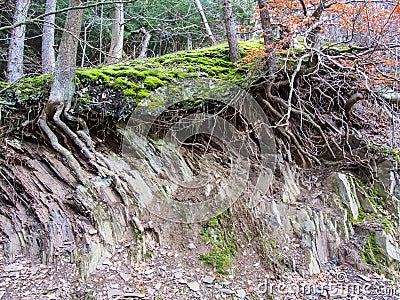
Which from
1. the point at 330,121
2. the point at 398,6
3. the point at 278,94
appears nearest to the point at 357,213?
the point at 330,121

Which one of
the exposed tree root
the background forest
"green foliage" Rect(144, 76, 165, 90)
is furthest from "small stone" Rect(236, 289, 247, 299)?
"green foliage" Rect(144, 76, 165, 90)

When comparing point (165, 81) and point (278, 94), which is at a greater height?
point (165, 81)

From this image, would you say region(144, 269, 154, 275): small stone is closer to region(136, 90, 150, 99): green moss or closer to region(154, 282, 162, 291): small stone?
region(154, 282, 162, 291): small stone

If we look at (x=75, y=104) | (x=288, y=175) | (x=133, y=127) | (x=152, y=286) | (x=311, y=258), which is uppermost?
(x=75, y=104)

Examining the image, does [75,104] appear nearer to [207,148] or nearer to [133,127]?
[133,127]

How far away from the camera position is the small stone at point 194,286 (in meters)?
3.28

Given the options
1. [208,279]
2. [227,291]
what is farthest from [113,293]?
[227,291]

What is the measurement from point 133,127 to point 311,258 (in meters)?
3.37

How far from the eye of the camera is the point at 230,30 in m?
5.53

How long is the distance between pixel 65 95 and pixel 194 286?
3.34m

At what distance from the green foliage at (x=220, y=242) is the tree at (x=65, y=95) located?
1.90 meters

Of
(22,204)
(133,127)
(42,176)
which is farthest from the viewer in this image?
(133,127)

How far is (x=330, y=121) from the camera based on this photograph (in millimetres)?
5875

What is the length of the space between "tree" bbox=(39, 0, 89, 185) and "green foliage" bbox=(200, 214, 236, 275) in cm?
190
